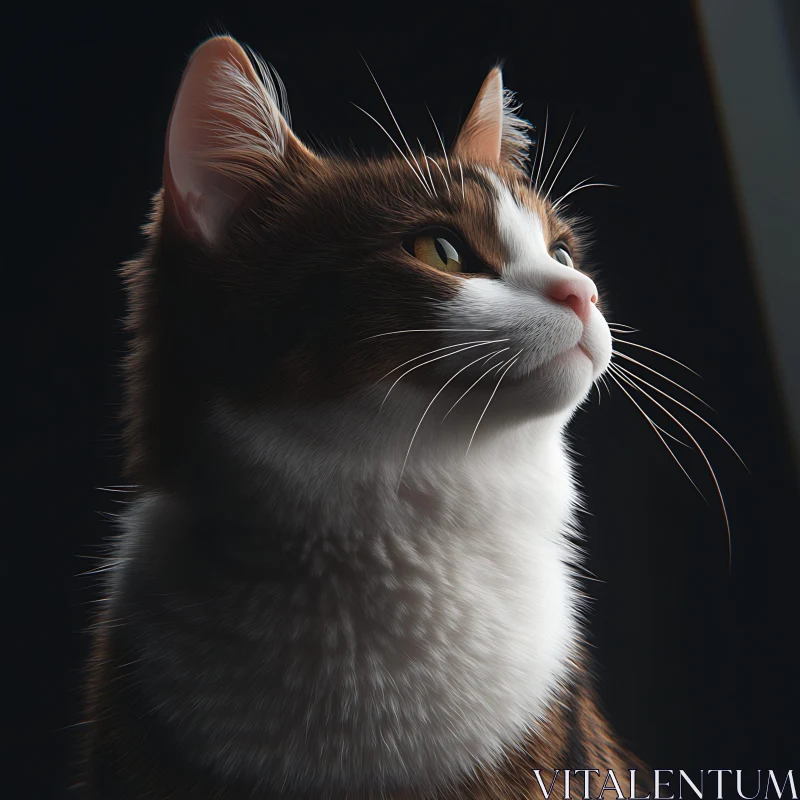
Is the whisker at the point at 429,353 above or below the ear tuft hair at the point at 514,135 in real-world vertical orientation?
below

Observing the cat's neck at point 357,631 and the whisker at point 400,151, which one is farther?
the whisker at point 400,151

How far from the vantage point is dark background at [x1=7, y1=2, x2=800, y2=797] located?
84 centimetres

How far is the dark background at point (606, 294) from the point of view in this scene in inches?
32.9

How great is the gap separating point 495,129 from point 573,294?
1.17 feet

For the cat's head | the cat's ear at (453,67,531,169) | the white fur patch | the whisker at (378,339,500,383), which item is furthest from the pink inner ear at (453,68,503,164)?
the whisker at (378,339,500,383)

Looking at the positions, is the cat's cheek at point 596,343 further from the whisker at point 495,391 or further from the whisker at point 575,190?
the whisker at point 575,190

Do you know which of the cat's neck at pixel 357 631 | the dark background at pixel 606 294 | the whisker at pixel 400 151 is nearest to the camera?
the cat's neck at pixel 357 631

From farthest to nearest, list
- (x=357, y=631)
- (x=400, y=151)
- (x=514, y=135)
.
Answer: (x=514, y=135) < (x=400, y=151) < (x=357, y=631)

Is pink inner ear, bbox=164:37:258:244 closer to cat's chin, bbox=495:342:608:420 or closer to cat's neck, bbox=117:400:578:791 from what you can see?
cat's neck, bbox=117:400:578:791

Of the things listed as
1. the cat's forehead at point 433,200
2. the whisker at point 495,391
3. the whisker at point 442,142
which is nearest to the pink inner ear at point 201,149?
the cat's forehead at point 433,200

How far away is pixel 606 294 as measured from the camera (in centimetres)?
94

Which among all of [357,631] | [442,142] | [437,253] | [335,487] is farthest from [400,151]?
[357,631]

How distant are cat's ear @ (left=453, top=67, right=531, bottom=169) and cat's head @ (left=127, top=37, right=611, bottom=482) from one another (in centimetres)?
13

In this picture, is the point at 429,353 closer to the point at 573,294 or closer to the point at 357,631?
the point at 573,294
